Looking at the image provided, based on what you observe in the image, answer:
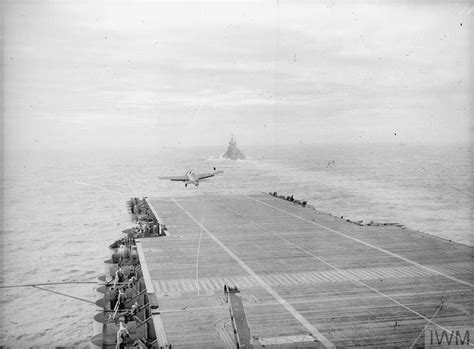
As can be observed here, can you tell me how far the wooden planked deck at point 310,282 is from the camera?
18609mm

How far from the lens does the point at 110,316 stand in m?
21.5

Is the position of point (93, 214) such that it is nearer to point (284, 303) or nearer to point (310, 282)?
point (310, 282)

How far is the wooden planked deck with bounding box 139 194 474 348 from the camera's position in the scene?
1861cm

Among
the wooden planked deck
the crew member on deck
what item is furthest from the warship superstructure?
the crew member on deck

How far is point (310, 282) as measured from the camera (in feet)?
81.5

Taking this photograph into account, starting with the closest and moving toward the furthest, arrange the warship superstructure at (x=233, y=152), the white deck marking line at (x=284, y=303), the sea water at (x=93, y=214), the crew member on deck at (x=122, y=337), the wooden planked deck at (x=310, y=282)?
1. the white deck marking line at (x=284, y=303)
2. the crew member on deck at (x=122, y=337)
3. the wooden planked deck at (x=310, y=282)
4. the sea water at (x=93, y=214)
5. the warship superstructure at (x=233, y=152)

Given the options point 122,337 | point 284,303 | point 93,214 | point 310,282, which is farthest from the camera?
point 93,214

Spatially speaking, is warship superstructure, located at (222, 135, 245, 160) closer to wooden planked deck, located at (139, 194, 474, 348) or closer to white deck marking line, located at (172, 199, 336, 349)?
wooden planked deck, located at (139, 194, 474, 348)

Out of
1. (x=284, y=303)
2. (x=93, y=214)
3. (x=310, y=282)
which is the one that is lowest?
(x=93, y=214)

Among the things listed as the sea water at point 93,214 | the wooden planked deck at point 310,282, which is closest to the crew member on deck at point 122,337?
the wooden planked deck at point 310,282

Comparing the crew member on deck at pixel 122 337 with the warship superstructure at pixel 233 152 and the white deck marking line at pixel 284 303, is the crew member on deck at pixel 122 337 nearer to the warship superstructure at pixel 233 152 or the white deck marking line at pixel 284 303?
the white deck marking line at pixel 284 303

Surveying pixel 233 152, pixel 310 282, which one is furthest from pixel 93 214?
pixel 233 152

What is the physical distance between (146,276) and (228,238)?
37.1 ft

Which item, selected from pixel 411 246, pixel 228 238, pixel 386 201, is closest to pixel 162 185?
pixel 386 201
